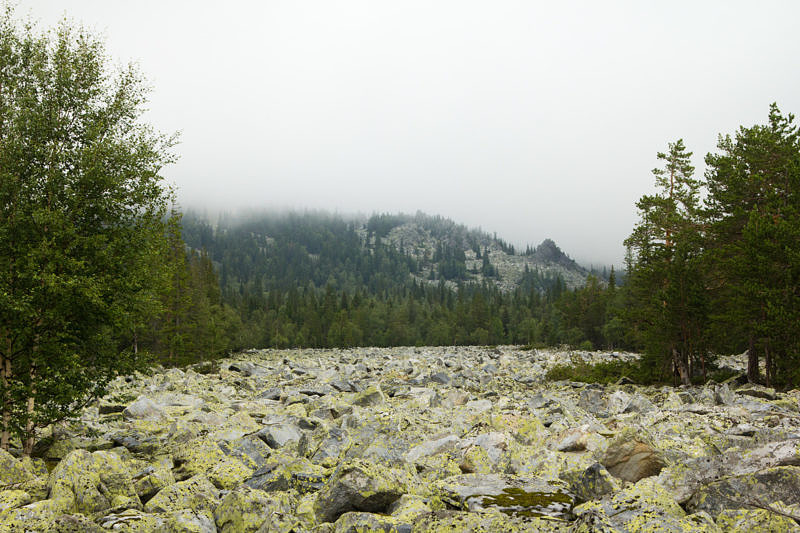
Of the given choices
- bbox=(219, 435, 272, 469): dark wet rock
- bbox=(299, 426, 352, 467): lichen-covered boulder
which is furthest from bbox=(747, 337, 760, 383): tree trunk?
bbox=(219, 435, 272, 469): dark wet rock

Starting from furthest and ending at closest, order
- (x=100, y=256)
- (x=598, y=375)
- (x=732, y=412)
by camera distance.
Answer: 1. (x=598, y=375)
2. (x=732, y=412)
3. (x=100, y=256)

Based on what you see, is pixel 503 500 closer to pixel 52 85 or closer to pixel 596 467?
pixel 596 467

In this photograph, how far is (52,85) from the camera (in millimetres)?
10562

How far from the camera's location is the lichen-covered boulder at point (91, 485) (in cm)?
581

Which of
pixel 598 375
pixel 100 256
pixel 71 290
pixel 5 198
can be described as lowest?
pixel 598 375

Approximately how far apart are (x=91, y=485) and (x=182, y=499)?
134 centimetres

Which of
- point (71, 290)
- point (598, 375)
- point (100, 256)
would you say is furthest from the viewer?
point (598, 375)

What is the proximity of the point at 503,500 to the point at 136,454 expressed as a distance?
304 inches

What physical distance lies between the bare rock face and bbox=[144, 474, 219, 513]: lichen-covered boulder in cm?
573

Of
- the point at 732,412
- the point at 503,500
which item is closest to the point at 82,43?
the point at 503,500

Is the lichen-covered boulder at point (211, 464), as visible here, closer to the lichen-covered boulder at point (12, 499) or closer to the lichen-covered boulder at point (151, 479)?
the lichen-covered boulder at point (151, 479)

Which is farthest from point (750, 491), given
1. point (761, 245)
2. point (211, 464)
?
point (761, 245)

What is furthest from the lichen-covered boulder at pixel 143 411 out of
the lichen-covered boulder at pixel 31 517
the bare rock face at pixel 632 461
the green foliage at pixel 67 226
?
the bare rock face at pixel 632 461

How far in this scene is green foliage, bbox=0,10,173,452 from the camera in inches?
363
